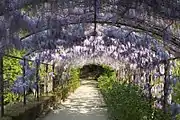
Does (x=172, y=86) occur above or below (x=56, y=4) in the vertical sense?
below

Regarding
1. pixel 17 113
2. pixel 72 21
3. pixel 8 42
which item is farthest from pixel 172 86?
pixel 8 42

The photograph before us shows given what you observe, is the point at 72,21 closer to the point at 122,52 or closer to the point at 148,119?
the point at 148,119

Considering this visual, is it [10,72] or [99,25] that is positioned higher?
[99,25]

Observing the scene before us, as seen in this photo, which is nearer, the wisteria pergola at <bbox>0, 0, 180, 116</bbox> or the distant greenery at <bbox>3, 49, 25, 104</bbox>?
the wisteria pergola at <bbox>0, 0, 180, 116</bbox>

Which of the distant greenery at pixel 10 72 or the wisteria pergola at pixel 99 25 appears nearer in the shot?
the wisteria pergola at pixel 99 25

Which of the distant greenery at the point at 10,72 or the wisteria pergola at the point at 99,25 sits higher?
the wisteria pergola at the point at 99,25

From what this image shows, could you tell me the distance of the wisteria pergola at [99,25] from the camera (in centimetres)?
527

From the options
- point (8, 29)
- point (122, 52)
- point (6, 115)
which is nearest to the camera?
point (8, 29)

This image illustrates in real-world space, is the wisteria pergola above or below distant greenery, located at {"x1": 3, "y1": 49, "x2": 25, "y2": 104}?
above

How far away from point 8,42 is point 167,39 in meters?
3.20

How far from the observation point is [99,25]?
32.1ft

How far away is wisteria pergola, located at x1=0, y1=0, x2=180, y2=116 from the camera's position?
17.3 ft

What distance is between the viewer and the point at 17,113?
812 centimetres

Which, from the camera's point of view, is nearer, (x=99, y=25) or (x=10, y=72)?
(x=99, y=25)
